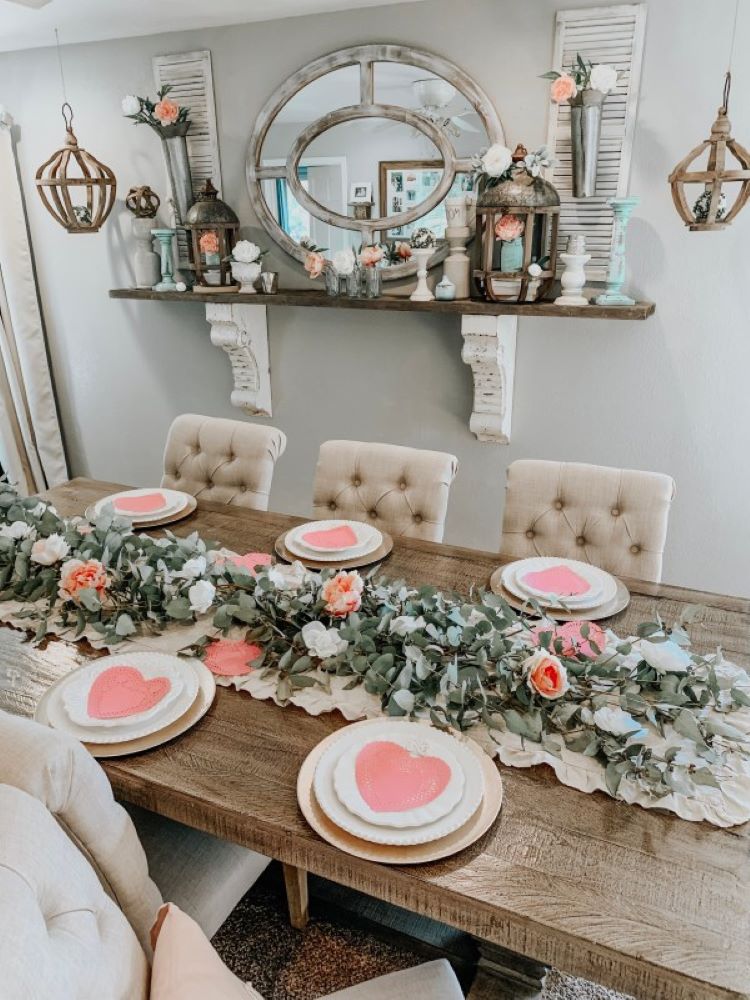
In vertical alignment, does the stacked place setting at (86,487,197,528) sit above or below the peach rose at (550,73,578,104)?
below

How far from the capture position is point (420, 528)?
205 cm

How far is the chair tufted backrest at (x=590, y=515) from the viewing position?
5.92 ft

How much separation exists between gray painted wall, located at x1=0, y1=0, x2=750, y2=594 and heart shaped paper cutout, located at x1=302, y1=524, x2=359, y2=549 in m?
1.15

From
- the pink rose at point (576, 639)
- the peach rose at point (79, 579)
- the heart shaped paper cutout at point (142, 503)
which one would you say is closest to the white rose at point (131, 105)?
the heart shaped paper cutout at point (142, 503)

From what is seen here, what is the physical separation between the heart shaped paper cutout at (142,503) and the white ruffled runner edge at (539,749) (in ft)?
1.96

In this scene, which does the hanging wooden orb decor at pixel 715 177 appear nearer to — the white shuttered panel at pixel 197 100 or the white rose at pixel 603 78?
the white rose at pixel 603 78

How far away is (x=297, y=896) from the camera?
1607mm

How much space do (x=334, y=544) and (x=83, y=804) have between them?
3.15ft

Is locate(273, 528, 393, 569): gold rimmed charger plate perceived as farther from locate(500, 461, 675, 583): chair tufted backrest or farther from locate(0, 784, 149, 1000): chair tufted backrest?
locate(0, 784, 149, 1000): chair tufted backrest

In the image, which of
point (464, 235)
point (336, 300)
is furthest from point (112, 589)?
point (464, 235)

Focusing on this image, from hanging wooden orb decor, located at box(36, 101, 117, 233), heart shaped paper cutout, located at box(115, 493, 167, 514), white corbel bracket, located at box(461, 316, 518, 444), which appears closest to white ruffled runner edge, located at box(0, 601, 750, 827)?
heart shaped paper cutout, located at box(115, 493, 167, 514)

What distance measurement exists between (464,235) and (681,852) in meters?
2.06

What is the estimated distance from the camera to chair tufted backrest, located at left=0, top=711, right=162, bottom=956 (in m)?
0.88

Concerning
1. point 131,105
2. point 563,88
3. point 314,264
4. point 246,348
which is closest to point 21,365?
point 246,348
